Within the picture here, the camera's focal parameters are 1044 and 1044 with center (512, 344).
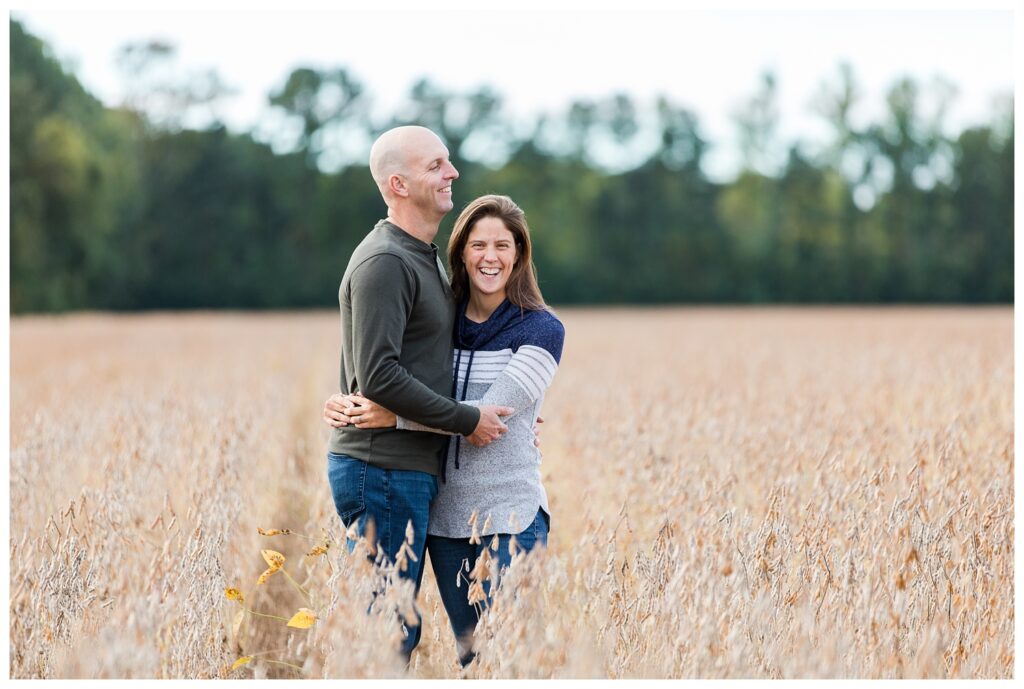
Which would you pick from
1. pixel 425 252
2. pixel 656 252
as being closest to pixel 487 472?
pixel 425 252

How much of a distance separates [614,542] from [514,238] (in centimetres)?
108

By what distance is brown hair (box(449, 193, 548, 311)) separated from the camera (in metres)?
3.53

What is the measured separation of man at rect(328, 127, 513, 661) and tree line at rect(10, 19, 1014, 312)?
39388mm

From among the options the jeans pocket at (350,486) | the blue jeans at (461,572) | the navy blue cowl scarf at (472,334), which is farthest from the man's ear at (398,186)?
the blue jeans at (461,572)

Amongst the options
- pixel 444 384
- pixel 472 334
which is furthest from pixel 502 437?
Answer: pixel 472 334

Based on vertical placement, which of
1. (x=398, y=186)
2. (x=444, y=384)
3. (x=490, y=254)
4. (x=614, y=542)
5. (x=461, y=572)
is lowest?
(x=461, y=572)

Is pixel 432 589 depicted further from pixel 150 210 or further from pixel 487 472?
pixel 150 210

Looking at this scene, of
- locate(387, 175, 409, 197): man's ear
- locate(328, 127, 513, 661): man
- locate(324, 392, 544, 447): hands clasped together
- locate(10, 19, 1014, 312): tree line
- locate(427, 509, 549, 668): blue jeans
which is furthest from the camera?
locate(10, 19, 1014, 312): tree line

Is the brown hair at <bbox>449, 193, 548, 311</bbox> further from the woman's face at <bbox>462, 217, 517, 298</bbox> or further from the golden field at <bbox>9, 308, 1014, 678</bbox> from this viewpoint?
the golden field at <bbox>9, 308, 1014, 678</bbox>

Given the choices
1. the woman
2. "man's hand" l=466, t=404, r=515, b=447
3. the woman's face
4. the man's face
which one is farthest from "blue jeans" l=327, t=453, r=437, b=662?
the man's face

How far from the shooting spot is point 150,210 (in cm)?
4588

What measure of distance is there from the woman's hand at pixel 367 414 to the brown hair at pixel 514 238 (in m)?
0.58

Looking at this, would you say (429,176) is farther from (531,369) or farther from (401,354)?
(531,369)

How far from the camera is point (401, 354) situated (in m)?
3.41
